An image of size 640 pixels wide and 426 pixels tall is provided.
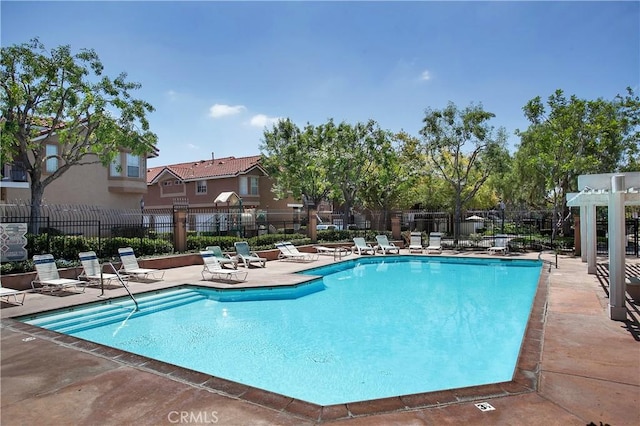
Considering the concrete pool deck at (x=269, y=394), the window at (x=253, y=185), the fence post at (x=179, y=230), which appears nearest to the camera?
the concrete pool deck at (x=269, y=394)

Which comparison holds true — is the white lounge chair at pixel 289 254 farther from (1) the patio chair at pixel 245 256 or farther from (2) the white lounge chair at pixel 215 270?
(2) the white lounge chair at pixel 215 270

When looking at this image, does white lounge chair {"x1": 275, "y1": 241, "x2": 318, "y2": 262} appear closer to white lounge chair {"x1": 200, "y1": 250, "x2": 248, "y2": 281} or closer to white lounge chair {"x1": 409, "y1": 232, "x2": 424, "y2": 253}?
white lounge chair {"x1": 200, "y1": 250, "x2": 248, "y2": 281}

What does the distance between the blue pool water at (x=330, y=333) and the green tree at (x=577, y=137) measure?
11931 mm

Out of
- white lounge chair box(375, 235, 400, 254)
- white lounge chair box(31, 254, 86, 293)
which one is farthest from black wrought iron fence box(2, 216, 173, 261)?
white lounge chair box(375, 235, 400, 254)

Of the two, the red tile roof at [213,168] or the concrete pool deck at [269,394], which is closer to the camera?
the concrete pool deck at [269,394]

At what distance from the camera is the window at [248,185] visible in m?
35.3

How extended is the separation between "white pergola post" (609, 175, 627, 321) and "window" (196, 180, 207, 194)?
1313 inches

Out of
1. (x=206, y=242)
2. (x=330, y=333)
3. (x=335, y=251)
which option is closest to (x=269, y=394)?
(x=330, y=333)

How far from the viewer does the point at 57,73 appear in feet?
51.2

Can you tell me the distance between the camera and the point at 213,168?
3803 cm

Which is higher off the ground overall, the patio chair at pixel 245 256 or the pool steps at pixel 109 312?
the patio chair at pixel 245 256

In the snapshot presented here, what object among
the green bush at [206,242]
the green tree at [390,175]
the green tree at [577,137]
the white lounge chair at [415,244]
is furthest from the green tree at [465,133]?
the green bush at [206,242]

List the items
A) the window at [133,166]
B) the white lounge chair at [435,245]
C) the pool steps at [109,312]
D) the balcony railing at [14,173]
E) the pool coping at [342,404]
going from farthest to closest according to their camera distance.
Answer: the window at [133,166], the white lounge chair at [435,245], the balcony railing at [14,173], the pool steps at [109,312], the pool coping at [342,404]

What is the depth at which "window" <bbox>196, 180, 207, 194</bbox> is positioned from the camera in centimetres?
3728
